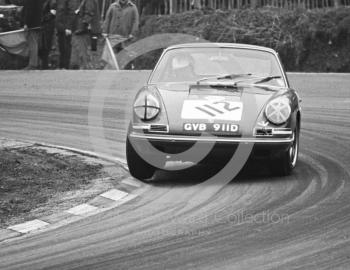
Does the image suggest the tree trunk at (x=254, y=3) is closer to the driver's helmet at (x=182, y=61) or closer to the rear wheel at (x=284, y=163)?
the driver's helmet at (x=182, y=61)

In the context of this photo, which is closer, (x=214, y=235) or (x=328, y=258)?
(x=328, y=258)

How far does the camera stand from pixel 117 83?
1980cm

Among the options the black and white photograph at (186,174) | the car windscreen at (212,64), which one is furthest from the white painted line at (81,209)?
the car windscreen at (212,64)

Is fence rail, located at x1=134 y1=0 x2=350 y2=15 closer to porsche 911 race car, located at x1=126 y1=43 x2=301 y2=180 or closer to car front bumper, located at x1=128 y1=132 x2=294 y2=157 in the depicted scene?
porsche 911 race car, located at x1=126 y1=43 x2=301 y2=180

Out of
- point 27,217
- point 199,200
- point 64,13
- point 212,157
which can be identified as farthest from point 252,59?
point 64,13

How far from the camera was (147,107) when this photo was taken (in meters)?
9.23

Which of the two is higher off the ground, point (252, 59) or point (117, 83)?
point (252, 59)

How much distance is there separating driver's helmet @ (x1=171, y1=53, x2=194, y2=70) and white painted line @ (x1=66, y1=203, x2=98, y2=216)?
2.53 meters

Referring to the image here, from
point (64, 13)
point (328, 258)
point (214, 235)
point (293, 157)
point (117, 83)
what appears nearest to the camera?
point (328, 258)

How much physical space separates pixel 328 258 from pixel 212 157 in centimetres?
299

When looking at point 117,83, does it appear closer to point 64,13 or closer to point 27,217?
point 64,13

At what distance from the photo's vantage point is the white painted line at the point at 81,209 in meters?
7.88

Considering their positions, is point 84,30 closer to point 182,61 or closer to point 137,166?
point 182,61

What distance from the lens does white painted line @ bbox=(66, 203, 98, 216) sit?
25.8 feet
